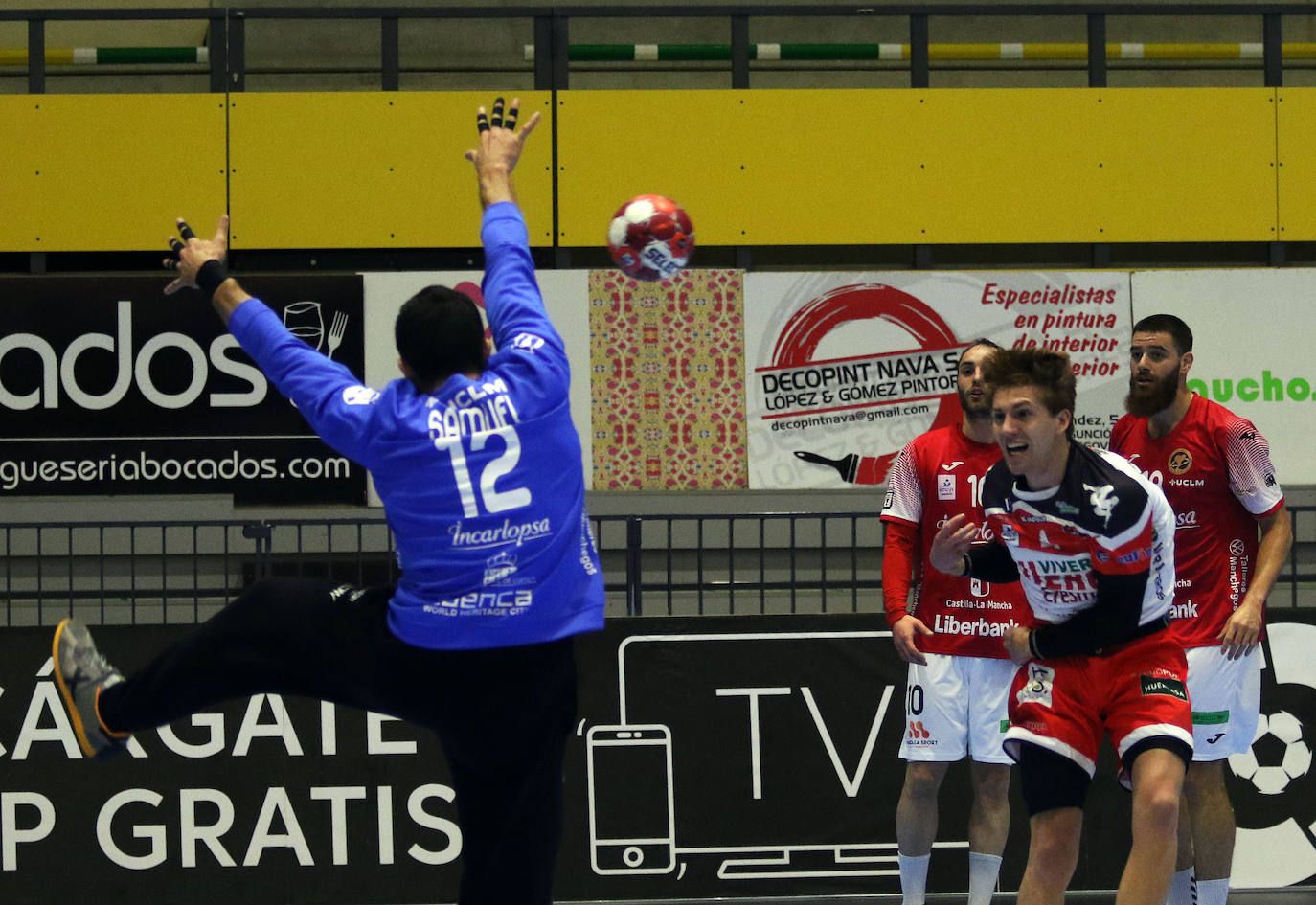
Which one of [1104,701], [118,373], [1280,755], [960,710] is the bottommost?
[1280,755]

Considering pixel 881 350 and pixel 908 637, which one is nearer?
pixel 908 637

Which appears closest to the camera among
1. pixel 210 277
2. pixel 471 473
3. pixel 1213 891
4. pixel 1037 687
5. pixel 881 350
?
pixel 471 473

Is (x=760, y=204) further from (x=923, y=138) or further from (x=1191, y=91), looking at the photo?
(x=1191, y=91)

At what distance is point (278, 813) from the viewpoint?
7762 mm

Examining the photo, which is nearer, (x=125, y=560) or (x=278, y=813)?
(x=278, y=813)

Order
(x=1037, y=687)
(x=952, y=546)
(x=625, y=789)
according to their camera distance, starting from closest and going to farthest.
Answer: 1. (x=1037, y=687)
2. (x=952, y=546)
3. (x=625, y=789)

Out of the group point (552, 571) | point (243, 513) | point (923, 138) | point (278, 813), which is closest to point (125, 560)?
point (243, 513)

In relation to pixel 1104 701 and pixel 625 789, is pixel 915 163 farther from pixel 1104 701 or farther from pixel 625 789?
pixel 1104 701

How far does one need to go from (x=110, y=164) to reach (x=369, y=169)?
1930mm

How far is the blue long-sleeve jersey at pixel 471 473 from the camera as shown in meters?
4.18

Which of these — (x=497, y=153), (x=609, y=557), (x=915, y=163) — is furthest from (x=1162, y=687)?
(x=915, y=163)

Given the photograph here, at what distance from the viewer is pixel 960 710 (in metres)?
6.58

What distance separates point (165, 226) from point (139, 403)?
1380mm

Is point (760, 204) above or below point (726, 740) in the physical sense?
above
